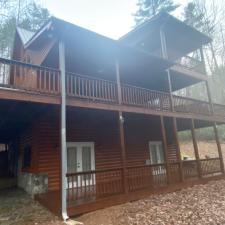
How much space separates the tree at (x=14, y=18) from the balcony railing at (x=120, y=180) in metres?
19.7

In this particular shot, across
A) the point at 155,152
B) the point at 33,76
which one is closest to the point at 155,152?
the point at 155,152

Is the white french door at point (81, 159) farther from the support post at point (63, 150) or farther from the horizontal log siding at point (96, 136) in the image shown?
the support post at point (63, 150)

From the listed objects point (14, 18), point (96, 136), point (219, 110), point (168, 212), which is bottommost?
point (168, 212)

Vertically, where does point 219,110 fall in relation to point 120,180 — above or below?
above

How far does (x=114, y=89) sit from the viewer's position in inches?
380

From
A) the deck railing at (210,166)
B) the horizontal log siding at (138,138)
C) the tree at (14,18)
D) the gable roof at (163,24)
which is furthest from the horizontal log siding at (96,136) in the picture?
the tree at (14,18)

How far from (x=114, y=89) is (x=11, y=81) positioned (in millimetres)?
Result: 8036

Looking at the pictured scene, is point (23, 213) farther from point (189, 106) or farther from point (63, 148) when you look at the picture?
point (189, 106)

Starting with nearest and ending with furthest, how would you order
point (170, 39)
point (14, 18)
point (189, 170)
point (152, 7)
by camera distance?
point (189, 170)
point (170, 39)
point (14, 18)
point (152, 7)

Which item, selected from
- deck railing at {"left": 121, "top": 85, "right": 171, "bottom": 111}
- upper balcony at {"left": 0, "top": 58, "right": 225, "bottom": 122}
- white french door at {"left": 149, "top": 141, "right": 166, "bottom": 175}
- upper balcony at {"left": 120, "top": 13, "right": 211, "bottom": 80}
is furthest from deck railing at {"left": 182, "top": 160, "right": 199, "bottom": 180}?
upper balcony at {"left": 120, "top": 13, "right": 211, "bottom": 80}

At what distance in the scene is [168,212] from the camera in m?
6.97

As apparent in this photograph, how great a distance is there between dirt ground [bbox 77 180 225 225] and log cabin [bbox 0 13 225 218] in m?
0.53

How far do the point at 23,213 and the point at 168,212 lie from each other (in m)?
4.59

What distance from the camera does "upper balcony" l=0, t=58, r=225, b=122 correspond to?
7117 mm
